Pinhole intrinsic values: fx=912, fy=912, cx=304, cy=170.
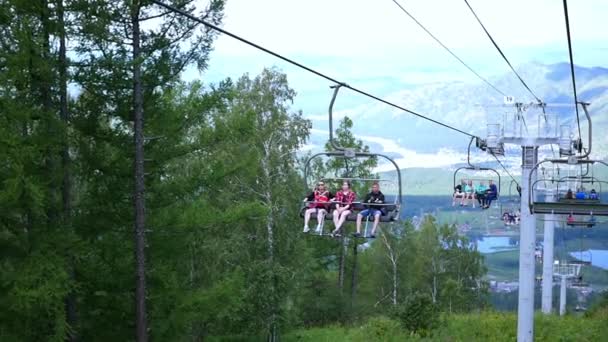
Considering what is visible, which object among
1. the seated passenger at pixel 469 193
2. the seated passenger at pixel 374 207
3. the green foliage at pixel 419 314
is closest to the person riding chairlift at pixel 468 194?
the seated passenger at pixel 469 193

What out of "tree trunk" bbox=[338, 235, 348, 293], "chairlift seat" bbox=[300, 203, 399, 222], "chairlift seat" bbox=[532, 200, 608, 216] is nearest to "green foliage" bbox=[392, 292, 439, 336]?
"chairlift seat" bbox=[300, 203, 399, 222]

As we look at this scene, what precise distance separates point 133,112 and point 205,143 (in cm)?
210

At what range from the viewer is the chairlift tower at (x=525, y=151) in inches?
970

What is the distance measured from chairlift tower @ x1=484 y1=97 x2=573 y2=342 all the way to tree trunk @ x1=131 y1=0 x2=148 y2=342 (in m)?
10.2

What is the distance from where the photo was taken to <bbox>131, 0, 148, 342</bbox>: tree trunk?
18.7 m

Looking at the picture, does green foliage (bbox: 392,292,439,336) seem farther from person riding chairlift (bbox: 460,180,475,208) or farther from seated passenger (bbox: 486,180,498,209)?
seated passenger (bbox: 486,180,498,209)

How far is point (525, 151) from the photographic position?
25109 mm

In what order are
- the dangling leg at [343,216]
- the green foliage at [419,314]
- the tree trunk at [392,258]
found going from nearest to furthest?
the dangling leg at [343,216]
the green foliage at [419,314]
the tree trunk at [392,258]

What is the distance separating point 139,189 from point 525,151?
11.5 meters

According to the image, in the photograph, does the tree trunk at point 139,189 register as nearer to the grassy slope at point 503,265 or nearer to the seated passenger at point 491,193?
the seated passenger at point 491,193

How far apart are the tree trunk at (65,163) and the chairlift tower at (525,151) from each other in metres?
11.4

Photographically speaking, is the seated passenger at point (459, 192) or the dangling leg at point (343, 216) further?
the seated passenger at point (459, 192)

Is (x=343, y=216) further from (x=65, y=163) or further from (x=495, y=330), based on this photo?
(x=495, y=330)

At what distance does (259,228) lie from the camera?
34.0 m
